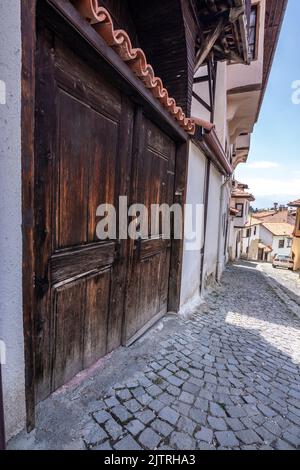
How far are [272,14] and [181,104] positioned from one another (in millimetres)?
7578

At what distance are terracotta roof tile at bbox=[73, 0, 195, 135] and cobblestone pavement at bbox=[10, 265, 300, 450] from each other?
2727mm

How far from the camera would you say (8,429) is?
1373mm

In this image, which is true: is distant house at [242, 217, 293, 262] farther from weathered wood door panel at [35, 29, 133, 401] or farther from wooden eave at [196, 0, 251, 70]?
weathered wood door panel at [35, 29, 133, 401]

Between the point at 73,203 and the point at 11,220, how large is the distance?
63 centimetres

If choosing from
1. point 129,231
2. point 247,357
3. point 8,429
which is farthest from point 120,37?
point 247,357

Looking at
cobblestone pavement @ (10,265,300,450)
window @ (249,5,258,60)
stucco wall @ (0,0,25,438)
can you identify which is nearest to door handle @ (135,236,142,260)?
cobblestone pavement @ (10,265,300,450)

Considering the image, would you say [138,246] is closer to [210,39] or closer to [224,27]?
[210,39]

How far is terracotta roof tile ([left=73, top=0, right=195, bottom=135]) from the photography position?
4.74ft

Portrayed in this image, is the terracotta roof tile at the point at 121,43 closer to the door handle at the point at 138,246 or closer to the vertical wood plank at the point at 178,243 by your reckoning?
the vertical wood plank at the point at 178,243

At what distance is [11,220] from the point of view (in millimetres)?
1260

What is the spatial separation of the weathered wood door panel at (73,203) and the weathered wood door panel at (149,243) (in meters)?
0.28

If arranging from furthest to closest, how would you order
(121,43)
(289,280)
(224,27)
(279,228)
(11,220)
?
1. (279,228)
2. (289,280)
3. (224,27)
4. (121,43)
5. (11,220)

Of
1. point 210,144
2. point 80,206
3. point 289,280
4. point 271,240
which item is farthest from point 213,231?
point 271,240
